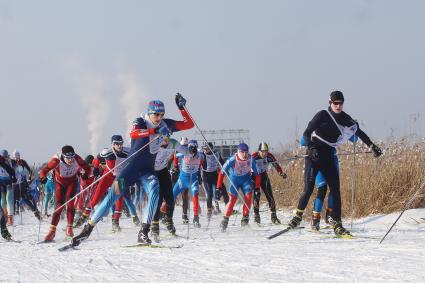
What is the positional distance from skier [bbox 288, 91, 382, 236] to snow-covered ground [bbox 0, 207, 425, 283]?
560mm

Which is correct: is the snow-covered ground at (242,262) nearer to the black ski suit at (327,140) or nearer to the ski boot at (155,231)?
the ski boot at (155,231)

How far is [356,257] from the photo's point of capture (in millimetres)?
7395

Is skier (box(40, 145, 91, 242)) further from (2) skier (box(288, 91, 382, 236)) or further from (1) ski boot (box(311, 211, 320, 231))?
(2) skier (box(288, 91, 382, 236))

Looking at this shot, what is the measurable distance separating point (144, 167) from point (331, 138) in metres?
2.96

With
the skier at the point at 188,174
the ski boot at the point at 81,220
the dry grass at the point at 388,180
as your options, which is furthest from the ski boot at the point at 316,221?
the ski boot at the point at 81,220

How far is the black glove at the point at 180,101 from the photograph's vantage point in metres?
10.3

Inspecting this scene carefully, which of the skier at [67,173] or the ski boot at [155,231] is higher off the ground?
the skier at [67,173]

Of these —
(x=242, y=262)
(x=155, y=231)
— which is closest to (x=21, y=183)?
(x=155, y=231)

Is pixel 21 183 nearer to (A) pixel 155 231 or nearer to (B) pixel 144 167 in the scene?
(A) pixel 155 231

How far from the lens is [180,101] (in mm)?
10430

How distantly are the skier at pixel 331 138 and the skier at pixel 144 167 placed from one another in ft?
7.27

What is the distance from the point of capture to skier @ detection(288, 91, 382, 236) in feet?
33.2

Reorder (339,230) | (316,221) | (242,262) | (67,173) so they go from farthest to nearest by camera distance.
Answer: (67,173)
(316,221)
(339,230)
(242,262)

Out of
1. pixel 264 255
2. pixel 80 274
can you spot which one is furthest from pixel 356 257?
pixel 80 274
